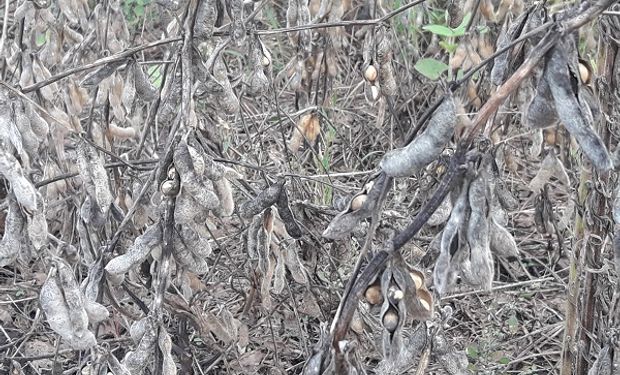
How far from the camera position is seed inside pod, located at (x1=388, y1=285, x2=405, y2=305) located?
3.07 ft

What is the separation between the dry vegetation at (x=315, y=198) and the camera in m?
0.94

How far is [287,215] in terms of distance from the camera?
1612mm

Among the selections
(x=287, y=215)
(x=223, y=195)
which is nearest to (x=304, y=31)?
(x=287, y=215)

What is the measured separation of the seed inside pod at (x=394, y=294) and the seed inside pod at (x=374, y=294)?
0.08ft

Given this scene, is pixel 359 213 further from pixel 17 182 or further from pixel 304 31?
pixel 304 31

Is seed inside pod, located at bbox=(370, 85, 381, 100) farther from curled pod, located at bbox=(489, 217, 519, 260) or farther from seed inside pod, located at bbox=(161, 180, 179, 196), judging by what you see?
curled pod, located at bbox=(489, 217, 519, 260)

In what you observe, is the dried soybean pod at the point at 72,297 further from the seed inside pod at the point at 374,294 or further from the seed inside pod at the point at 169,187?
the seed inside pod at the point at 374,294

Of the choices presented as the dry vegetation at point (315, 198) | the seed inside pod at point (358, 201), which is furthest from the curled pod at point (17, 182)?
the seed inside pod at point (358, 201)

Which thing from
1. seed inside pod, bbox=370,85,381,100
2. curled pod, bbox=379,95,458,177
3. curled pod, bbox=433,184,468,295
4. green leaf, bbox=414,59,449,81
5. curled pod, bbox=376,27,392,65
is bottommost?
green leaf, bbox=414,59,449,81

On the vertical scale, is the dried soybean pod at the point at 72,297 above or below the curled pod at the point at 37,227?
below

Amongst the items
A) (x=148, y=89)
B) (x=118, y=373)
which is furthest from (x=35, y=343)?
(x=118, y=373)

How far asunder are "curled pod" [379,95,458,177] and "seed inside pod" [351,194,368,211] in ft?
0.33

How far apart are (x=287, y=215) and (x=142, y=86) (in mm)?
352

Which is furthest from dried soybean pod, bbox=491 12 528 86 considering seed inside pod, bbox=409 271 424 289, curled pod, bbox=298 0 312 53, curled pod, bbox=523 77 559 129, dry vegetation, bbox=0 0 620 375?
curled pod, bbox=298 0 312 53
